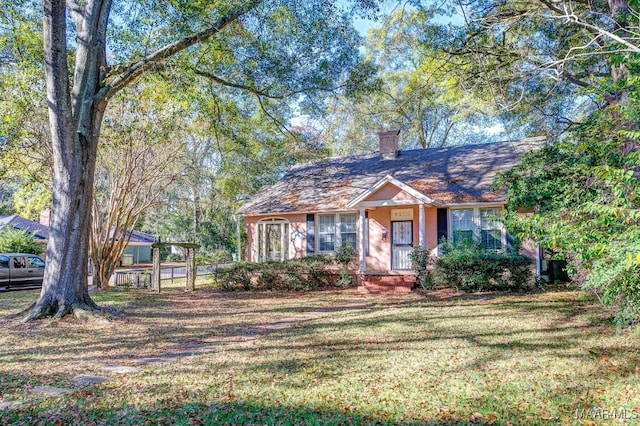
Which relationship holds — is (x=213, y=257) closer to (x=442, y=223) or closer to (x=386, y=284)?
(x=386, y=284)

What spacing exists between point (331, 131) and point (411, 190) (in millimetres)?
17045

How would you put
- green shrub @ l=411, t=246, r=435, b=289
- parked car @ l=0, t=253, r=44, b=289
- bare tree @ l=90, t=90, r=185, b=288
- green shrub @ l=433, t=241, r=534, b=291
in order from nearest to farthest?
green shrub @ l=433, t=241, r=534, b=291 → green shrub @ l=411, t=246, r=435, b=289 → bare tree @ l=90, t=90, r=185, b=288 → parked car @ l=0, t=253, r=44, b=289

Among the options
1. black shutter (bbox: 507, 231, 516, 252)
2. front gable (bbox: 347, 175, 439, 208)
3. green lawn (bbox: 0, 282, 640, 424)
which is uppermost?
front gable (bbox: 347, 175, 439, 208)

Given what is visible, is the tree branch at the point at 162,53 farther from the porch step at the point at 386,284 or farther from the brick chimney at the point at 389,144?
the brick chimney at the point at 389,144

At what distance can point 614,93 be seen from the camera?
9188 millimetres

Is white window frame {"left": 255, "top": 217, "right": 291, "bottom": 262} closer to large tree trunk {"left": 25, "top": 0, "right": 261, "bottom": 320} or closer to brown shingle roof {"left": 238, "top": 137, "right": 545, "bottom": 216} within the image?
brown shingle roof {"left": 238, "top": 137, "right": 545, "bottom": 216}

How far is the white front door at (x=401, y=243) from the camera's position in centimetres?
1476

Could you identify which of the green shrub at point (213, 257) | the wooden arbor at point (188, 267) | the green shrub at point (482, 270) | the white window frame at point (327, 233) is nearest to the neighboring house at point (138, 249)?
the green shrub at point (213, 257)

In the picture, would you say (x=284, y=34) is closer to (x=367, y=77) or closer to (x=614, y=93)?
(x=367, y=77)

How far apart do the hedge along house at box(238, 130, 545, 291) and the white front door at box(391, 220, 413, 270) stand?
0.04 m

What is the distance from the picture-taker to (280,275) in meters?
14.7

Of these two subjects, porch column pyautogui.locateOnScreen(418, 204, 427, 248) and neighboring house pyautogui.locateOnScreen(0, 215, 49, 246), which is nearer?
porch column pyautogui.locateOnScreen(418, 204, 427, 248)

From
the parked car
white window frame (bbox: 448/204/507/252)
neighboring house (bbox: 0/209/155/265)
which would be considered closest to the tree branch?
white window frame (bbox: 448/204/507/252)

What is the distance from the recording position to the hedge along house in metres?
13.7
